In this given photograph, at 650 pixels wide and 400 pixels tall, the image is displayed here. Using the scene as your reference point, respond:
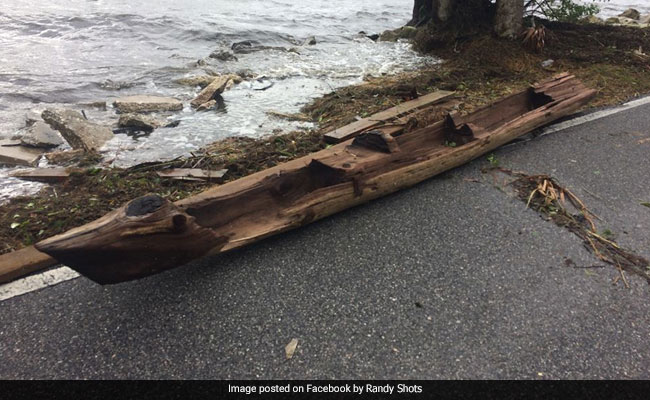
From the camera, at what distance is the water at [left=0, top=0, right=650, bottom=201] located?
5031 millimetres

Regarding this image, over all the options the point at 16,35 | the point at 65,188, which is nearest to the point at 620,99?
the point at 65,188

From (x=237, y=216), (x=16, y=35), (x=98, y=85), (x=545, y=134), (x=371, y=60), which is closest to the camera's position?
(x=237, y=216)

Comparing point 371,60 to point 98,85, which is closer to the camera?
point 98,85

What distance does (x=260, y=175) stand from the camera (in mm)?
2764

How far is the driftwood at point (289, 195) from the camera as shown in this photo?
72.9 inches

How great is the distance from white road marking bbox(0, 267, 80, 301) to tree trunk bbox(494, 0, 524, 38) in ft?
23.6

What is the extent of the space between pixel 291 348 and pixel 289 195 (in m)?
1.17

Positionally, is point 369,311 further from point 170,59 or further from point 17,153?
point 170,59

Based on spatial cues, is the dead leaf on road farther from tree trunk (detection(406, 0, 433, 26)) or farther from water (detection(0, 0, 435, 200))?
tree trunk (detection(406, 0, 433, 26))

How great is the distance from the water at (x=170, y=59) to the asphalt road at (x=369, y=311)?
83.8 inches

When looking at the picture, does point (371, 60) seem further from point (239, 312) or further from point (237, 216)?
point (239, 312)

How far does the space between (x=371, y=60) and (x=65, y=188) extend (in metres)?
6.45

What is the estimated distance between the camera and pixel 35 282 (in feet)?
7.59
